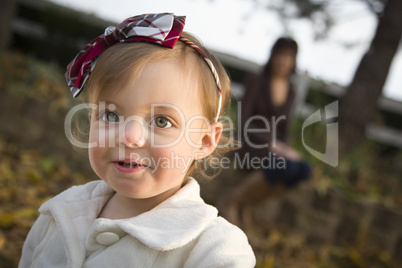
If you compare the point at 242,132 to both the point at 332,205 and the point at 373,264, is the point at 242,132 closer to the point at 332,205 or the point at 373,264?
the point at 332,205

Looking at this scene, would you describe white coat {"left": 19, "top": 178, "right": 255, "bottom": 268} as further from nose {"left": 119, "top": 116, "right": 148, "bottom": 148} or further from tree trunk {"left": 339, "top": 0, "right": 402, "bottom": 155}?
tree trunk {"left": 339, "top": 0, "right": 402, "bottom": 155}

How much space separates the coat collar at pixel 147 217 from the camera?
1.25 meters

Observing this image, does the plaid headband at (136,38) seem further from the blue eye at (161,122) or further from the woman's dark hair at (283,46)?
the woman's dark hair at (283,46)

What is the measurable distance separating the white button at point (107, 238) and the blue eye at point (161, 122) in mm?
357

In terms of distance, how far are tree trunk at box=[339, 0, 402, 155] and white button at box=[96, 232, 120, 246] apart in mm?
4151

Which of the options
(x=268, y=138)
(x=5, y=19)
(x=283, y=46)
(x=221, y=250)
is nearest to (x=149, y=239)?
(x=221, y=250)

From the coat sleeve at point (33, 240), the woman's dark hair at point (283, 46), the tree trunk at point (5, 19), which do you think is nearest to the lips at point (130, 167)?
the coat sleeve at point (33, 240)

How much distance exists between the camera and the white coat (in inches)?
48.5

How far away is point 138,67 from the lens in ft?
4.16

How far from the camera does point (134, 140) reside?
124 centimetres

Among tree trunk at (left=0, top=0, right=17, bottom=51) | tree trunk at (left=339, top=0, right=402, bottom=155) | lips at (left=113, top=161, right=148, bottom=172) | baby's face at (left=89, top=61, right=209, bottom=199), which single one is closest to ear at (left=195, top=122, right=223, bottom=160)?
baby's face at (left=89, top=61, right=209, bottom=199)

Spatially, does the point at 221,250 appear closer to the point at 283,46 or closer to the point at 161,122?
the point at 161,122

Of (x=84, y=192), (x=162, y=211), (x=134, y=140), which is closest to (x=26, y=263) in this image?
(x=84, y=192)

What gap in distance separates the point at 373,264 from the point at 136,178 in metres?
3.17
